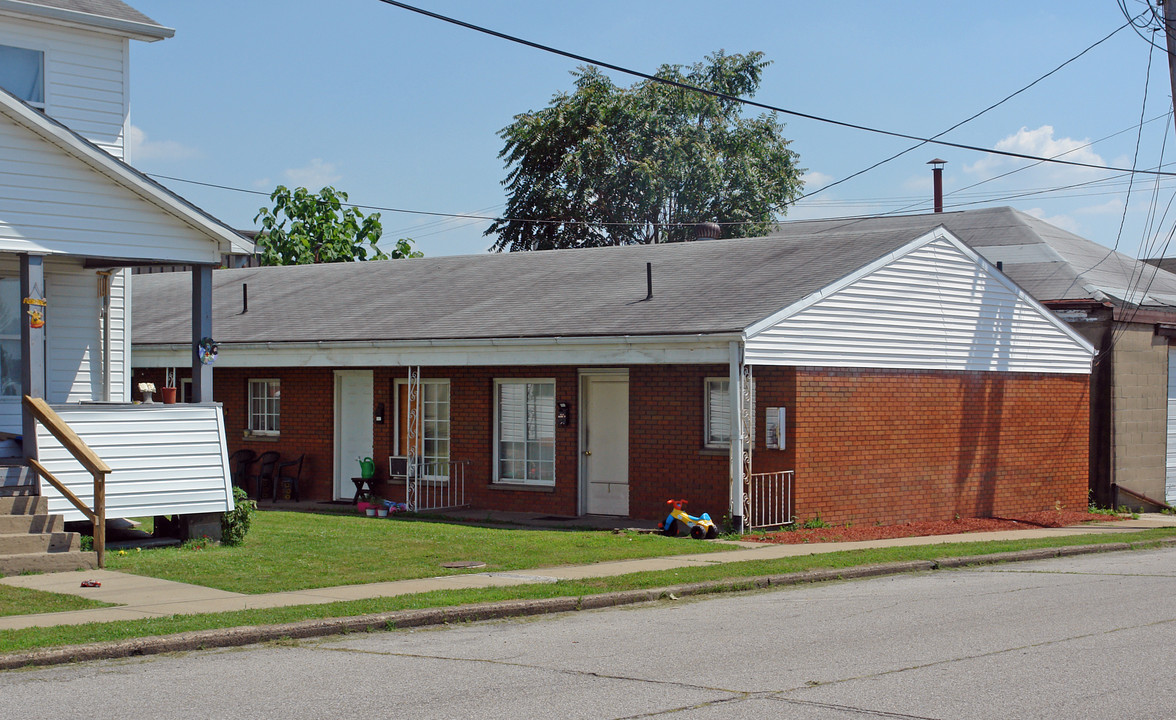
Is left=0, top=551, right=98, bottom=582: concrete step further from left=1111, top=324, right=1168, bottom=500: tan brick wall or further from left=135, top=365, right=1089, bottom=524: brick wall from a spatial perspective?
left=1111, top=324, right=1168, bottom=500: tan brick wall

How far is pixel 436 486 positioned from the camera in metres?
20.6

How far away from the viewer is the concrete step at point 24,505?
1270 cm

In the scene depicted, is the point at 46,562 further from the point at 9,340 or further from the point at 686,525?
the point at 686,525

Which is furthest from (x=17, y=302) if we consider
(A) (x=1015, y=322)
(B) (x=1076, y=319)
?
(B) (x=1076, y=319)

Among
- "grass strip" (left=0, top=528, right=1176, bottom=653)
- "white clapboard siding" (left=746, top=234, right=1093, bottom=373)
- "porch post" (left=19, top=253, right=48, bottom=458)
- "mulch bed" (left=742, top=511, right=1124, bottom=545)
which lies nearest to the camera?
"grass strip" (left=0, top=528, right=1176, bottom=653)

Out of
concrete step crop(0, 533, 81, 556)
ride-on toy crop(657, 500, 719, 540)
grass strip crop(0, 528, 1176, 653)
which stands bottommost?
grass strip crop(0, 528, 1176, 653)

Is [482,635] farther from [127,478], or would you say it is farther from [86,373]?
[86,373]

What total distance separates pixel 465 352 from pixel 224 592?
320 inches

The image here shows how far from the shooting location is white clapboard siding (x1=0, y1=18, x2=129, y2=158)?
16266 mm

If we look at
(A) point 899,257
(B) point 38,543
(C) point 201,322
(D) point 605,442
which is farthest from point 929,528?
(B) point 38,543

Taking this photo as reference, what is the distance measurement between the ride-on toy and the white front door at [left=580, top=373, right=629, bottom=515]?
2.07 meters

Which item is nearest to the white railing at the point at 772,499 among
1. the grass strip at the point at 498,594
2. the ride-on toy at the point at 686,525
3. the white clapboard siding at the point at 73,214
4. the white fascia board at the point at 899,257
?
the ride-on toy at the point at 686,525

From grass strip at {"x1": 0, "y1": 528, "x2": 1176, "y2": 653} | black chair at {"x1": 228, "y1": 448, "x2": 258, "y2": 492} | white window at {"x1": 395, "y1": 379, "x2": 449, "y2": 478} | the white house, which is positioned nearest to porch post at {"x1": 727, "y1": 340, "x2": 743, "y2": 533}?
grass strip at {"x1": 0, "y1": 528, "x2": 1176, "y2": 653}

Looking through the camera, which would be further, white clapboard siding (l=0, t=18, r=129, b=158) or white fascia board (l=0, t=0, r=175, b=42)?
white clapboard siding (l=0, t=18, r=129, b=158)
